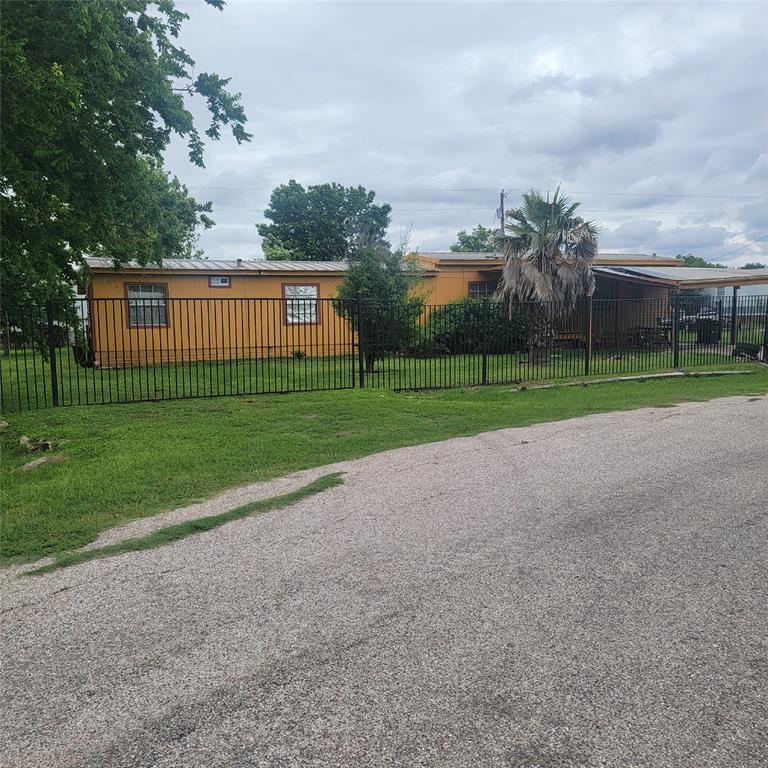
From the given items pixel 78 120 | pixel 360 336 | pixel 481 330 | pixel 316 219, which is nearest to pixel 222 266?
pixel 481 330

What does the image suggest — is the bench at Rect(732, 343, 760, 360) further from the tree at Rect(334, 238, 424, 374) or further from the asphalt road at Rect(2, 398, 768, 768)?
the asphalt road at Rect(2, 398, 768, 768)

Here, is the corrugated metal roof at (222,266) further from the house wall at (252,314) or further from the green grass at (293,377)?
the green grass at (293,377)

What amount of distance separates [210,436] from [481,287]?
54.6 feet

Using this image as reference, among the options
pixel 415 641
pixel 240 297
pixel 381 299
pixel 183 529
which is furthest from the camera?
pixel 240 297

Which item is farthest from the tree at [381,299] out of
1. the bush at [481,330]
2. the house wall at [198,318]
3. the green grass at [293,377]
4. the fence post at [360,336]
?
the fence post at [360,336]

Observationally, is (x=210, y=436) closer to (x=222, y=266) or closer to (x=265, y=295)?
(x=265, y=295)

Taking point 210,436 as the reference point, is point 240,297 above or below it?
above

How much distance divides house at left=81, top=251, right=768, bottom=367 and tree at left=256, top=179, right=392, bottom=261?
21551 mm

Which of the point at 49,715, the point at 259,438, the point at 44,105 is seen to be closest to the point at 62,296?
the point at 44,105

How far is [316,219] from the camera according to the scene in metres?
44.9

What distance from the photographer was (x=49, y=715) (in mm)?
2717

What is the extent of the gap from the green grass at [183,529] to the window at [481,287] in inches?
708

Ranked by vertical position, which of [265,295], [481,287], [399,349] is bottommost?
[399,349]

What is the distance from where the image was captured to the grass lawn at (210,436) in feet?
18.2
